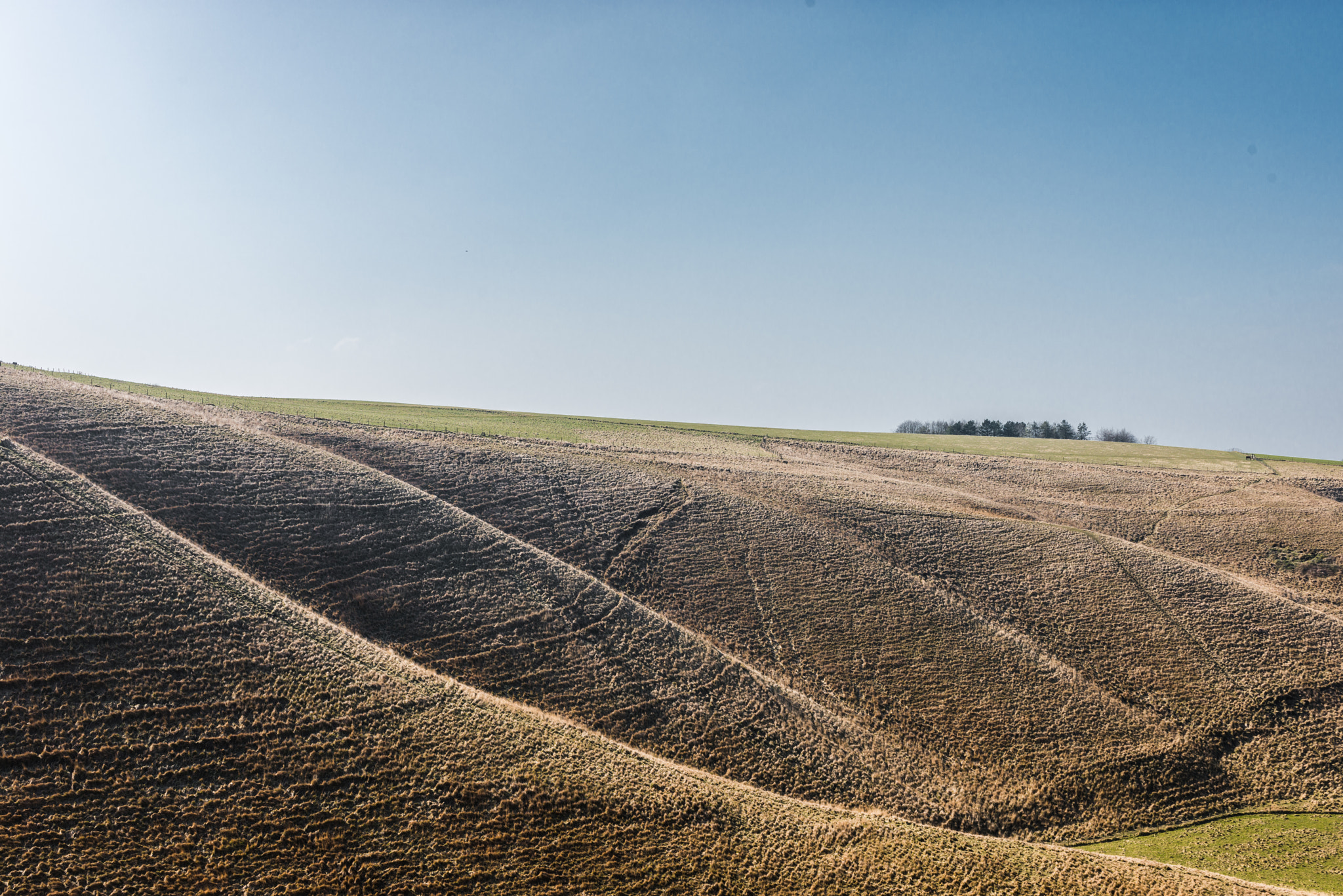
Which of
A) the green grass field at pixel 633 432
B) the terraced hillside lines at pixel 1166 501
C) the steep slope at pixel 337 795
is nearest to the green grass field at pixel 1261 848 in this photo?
the steep slope at pixel 337 795

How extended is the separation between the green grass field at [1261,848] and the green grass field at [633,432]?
132 ft

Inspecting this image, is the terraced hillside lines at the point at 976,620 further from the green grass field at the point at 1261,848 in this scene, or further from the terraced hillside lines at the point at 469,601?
the terraced hillside lines at the point at 469,601

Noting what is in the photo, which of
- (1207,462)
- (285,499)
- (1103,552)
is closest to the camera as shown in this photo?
(285,499)

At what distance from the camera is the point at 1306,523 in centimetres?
4428

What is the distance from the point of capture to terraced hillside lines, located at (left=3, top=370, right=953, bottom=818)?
25344 millimetres

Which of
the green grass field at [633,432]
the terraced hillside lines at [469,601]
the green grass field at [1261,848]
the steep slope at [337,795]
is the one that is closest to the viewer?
the steep slope at [337,795]

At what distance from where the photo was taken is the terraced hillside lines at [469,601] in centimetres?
2534

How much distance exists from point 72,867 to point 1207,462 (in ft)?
253

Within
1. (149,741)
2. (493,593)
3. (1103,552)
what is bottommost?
(149,741)

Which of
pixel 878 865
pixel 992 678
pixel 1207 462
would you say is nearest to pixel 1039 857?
pixel 878 865

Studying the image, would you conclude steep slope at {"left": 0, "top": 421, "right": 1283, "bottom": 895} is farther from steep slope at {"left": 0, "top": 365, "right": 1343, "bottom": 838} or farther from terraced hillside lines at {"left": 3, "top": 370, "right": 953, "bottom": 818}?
steep slope at {"left": 0, "top": 365, "right": 1343, "bottom": 838}

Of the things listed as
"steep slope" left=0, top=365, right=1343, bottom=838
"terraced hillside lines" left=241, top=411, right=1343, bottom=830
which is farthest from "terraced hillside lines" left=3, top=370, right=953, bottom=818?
"terraced hillside lines" left=241, top=411, right=1343, bottom=830

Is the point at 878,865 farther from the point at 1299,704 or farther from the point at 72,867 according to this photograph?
the point at 1299,704

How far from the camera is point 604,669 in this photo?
2823 cm
